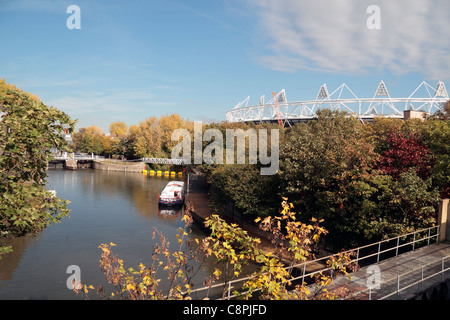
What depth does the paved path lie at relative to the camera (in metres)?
11.2

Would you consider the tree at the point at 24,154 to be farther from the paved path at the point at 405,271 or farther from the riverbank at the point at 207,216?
the paved path at the point at 405,271

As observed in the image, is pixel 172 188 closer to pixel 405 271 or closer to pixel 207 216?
pixel 207 216

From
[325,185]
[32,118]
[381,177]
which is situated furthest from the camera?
[325,185]

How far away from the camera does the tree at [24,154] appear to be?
9.12 m

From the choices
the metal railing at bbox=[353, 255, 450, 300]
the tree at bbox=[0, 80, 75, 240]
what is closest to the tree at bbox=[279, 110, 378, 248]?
the metal railing at bbox=[353, 255, 450, 300]

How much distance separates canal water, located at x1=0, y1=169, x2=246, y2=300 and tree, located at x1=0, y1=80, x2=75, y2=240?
924mm

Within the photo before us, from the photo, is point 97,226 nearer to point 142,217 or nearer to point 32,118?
point 142,217

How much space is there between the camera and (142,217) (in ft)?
111

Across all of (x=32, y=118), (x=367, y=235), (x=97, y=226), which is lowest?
(x=97, y=226)

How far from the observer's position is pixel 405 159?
1884cm

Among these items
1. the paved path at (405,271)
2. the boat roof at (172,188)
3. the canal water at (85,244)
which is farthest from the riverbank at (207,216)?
the paved path at (405,271)
